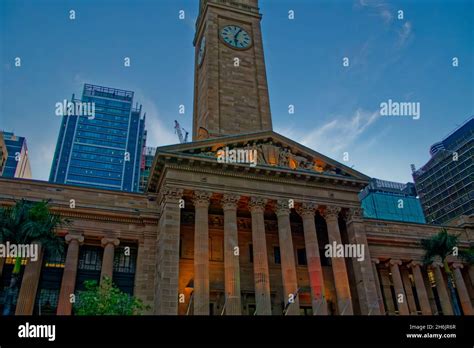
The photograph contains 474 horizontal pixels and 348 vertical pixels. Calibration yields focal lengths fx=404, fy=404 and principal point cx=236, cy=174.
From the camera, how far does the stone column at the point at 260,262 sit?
28891mm

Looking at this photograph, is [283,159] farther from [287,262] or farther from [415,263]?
[415,263]

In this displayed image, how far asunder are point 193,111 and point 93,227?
2231 cm

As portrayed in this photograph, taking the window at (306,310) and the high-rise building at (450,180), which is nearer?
the window at (306,310)

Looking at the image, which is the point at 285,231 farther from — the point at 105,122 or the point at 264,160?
the point at 105,122

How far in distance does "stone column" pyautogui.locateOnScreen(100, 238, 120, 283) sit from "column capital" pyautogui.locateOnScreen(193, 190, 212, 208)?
23.8 feet

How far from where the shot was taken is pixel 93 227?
106 ft

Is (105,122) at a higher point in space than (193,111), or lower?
higher

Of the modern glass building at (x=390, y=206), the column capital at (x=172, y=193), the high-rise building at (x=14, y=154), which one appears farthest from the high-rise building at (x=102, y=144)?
the column capital at (x=172, y=193)

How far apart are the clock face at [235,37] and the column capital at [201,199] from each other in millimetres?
24665

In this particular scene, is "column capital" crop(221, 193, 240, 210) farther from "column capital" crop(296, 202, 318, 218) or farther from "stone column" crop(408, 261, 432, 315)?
"stone column" crop(408, 261, 432, 315)

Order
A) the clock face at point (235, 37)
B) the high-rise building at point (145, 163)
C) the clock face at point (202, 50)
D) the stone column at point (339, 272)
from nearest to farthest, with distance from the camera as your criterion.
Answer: the stone column at point (339, 272), the clock face at point (235, 37), the clock face at point (202, 50), the high-rise building at point (145, 163)

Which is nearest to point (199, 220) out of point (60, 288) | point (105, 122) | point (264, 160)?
point (264, 160)

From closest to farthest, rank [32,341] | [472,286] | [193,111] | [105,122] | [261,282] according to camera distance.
A: 1. [32,341]
2. [261,282]
3. [472,286]
4. [193,111]
5. [105,122]

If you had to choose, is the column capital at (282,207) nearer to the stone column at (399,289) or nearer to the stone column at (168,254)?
the stone column at (168,254)
